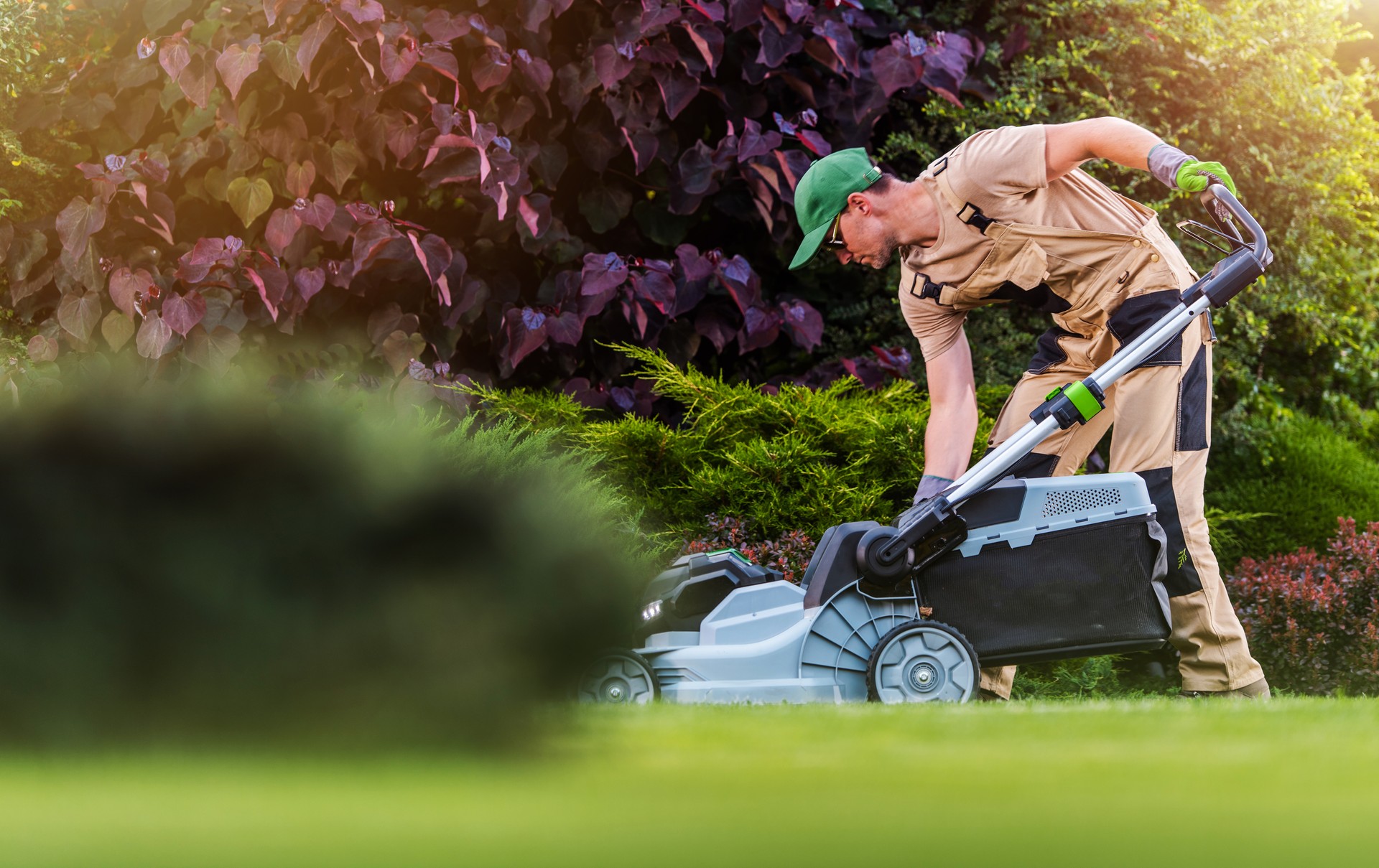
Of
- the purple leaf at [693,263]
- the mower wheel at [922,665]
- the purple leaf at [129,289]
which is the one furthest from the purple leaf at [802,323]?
the purple leaf at [129,289]

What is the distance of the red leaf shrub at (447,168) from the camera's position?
4.89m

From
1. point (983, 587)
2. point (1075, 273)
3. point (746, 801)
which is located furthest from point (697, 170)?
point (746, 801)

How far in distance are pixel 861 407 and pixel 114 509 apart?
3.47 meters

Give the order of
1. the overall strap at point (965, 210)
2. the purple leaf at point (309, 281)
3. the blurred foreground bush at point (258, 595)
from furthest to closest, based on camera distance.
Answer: the purple leaf at point (309, 281) → the overall strap at point (965, 210) → the blurred foreground bush at point (258, 595)

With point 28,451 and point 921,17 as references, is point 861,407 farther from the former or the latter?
point 28,451

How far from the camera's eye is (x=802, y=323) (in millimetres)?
5281

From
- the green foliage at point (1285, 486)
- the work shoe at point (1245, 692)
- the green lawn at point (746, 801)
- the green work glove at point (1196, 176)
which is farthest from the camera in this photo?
the green foliage at point (1285, 486)

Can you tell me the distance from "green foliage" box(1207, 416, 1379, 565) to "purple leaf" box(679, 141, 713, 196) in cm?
302

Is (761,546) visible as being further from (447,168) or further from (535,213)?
(447,168)

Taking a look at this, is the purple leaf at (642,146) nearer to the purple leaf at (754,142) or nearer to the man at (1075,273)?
the purple leaf at (754,142)

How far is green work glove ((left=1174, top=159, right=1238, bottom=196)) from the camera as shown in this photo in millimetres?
3287

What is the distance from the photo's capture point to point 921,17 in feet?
20.0

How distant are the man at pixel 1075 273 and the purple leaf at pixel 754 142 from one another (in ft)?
4.36

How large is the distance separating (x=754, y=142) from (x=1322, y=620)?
3014 millimetres
